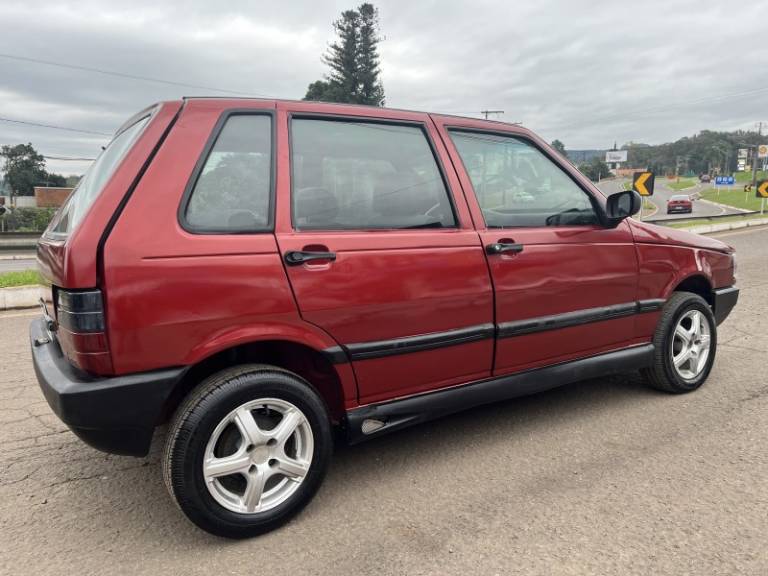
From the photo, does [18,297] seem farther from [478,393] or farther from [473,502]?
[473,502]

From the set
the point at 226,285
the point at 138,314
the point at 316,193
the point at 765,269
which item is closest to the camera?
the point at 138,314

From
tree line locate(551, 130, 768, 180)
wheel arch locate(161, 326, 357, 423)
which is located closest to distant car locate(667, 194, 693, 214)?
wheel arch locate(161, 326, 357, 423)

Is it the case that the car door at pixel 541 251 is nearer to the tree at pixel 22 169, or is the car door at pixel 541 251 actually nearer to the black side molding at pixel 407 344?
the black side molding at pixel 407 344

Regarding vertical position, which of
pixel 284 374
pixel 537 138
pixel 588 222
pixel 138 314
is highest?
pixel 537 138

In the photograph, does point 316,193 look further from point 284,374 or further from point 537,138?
point 537,138

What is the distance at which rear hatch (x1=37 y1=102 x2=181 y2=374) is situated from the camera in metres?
1.98

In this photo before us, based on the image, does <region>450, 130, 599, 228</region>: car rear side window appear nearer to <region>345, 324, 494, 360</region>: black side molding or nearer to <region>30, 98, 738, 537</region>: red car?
<region>30, 98, 738, 537</region>: red car

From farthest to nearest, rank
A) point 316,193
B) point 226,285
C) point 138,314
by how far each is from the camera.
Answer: point 316,193
point 226,285
point 138,314

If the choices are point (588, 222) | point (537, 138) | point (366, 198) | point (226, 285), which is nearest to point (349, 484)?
point (226, 285)

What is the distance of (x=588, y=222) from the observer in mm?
3254

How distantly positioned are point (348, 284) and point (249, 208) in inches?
20.8

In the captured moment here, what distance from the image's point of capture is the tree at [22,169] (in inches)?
2373

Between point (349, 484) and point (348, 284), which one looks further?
point (349, 484)

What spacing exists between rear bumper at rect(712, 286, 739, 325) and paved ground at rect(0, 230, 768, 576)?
27.8 inches
